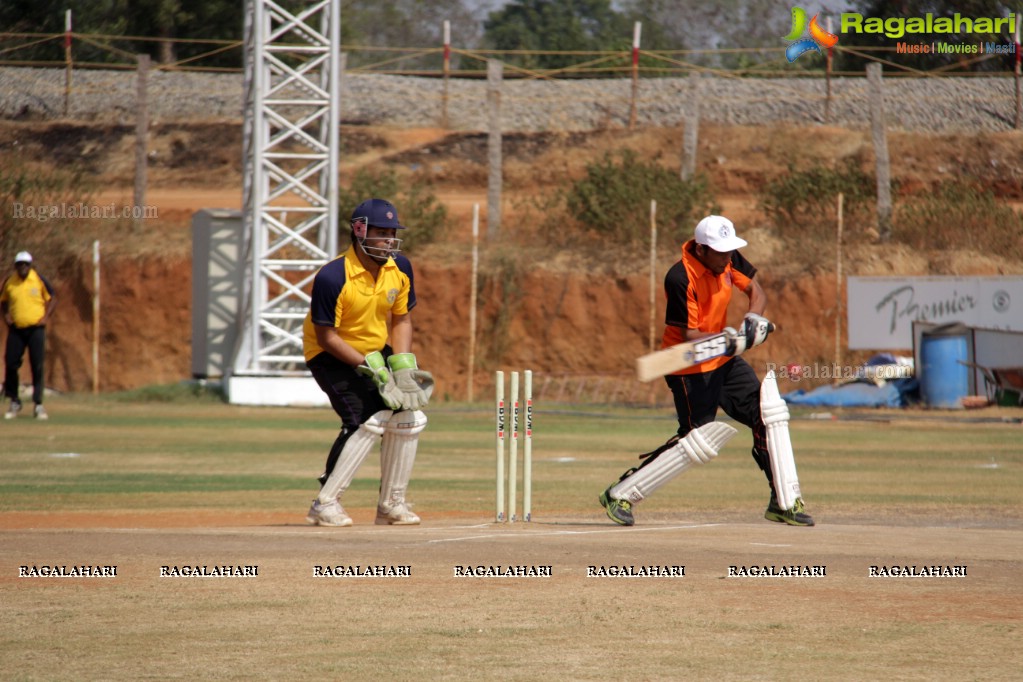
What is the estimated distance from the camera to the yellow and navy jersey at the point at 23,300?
20.6 meters

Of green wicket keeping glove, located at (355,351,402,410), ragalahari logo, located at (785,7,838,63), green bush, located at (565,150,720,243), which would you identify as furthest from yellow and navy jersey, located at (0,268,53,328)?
ragalahari logo, located at (785,7,838,63)

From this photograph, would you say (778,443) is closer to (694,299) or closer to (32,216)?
(694,299)

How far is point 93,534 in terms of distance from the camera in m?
8.68

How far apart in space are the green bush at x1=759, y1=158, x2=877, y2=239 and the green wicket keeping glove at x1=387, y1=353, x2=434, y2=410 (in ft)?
87.0

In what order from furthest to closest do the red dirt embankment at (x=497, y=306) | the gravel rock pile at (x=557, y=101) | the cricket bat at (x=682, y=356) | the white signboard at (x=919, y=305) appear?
1. the gravel rock pile at (x=557, y=101)
2. the red dirt embankment at (x=497, y=306)
3. the white signboard at (x=919, y=305)
4. the cricket bat at (x=682, y=356)

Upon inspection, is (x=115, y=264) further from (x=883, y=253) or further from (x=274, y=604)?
(x=274, y=604)

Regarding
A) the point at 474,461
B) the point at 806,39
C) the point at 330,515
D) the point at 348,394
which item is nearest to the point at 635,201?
the point at 806,39

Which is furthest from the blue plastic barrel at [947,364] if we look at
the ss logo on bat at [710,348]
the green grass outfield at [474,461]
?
the ss logo on bat at [710,348]

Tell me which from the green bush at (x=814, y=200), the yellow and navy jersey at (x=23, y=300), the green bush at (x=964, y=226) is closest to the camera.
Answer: the yellow and navy jersey at (x=23, y=300)

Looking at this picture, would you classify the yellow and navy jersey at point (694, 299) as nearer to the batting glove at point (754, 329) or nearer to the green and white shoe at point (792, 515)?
the batting glove at point (754, 329)

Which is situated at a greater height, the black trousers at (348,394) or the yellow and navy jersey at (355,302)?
the yellow and navy jersey at (355,302)

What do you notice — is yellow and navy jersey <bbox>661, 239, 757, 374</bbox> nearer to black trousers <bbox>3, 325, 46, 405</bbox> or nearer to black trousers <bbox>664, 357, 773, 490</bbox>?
black trousers <bbox>664, 357, 773, 490</bbox>

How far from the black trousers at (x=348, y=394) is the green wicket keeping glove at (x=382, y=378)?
0.63 ft


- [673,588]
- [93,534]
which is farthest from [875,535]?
[93,534]
